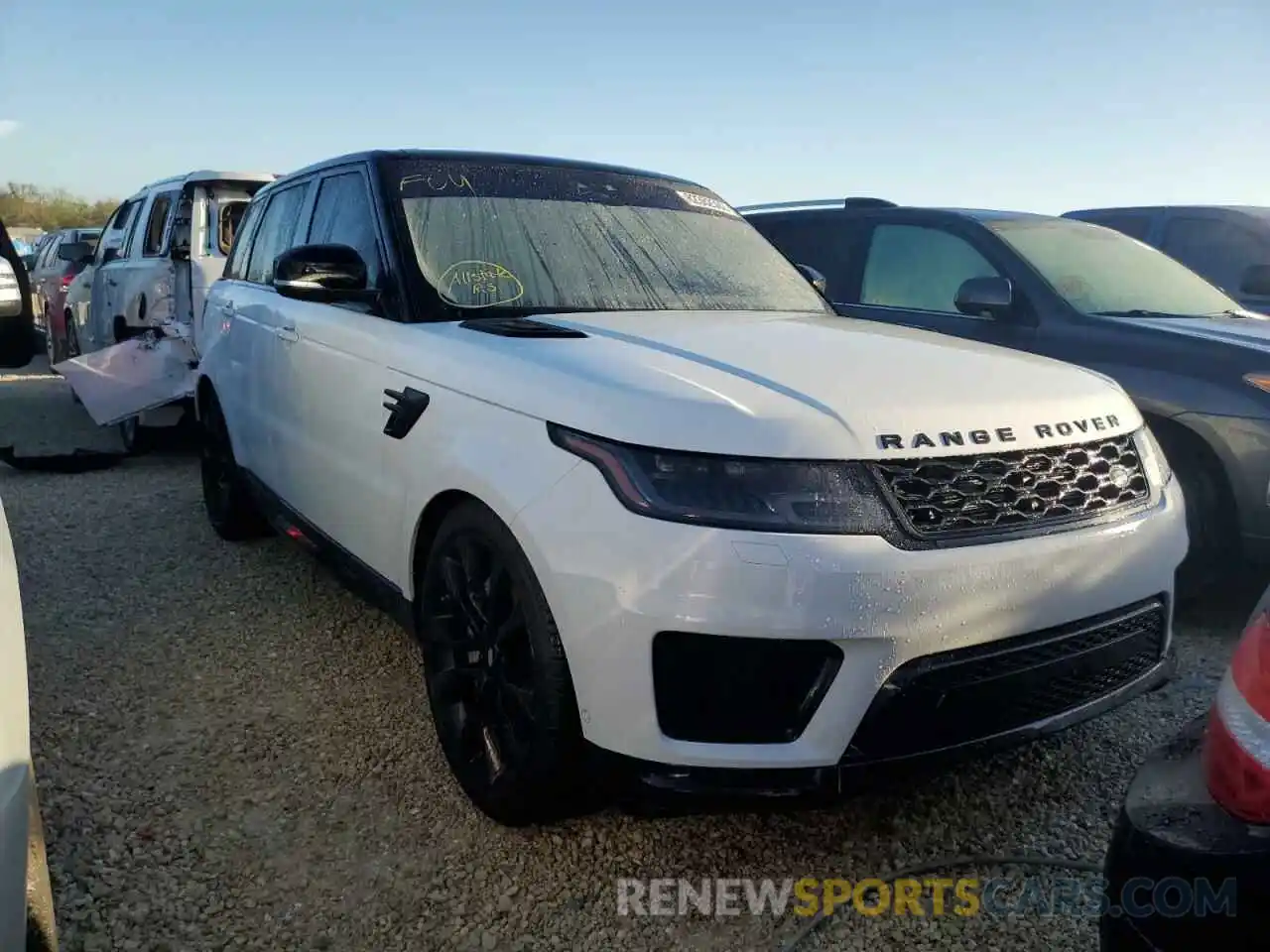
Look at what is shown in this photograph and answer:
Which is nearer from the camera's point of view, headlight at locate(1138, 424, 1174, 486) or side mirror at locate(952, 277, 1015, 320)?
headlight at locate(1138, 424, 1174, 486)

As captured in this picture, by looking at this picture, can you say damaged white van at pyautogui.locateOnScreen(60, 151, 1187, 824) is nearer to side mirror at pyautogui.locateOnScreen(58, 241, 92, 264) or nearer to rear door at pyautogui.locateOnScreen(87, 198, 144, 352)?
rear door at pyautogui.locateOnScreen(87, 198, 144, 352)

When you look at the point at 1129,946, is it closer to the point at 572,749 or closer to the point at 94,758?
the point at 572,749

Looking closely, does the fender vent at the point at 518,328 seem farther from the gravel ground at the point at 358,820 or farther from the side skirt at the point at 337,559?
the gravel ground at the point at 358,820

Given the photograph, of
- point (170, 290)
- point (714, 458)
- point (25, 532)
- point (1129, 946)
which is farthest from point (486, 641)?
point (170, 290)

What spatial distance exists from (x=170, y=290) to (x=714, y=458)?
5.92 meters

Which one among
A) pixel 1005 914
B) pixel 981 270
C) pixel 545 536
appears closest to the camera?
pixel 545 536

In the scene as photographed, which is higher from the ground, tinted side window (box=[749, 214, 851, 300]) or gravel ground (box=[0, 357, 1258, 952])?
tinted side window (box=[749, 214, 851, 300])

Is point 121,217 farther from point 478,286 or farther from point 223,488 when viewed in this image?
point 478,286

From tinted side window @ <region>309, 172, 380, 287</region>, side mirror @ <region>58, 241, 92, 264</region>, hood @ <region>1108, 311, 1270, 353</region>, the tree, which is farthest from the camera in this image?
the tree

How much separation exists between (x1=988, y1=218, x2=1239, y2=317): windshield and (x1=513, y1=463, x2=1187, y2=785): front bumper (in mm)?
2974

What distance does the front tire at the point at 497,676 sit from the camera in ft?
7.20

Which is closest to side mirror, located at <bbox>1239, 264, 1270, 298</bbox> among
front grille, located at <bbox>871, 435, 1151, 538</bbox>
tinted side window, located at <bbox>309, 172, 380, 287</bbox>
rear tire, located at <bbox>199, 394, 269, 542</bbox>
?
front grille, located at <bbox>871, 435, 1151, 538</bbox>

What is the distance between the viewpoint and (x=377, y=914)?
2262 mm

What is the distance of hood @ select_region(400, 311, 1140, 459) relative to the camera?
2053mm
